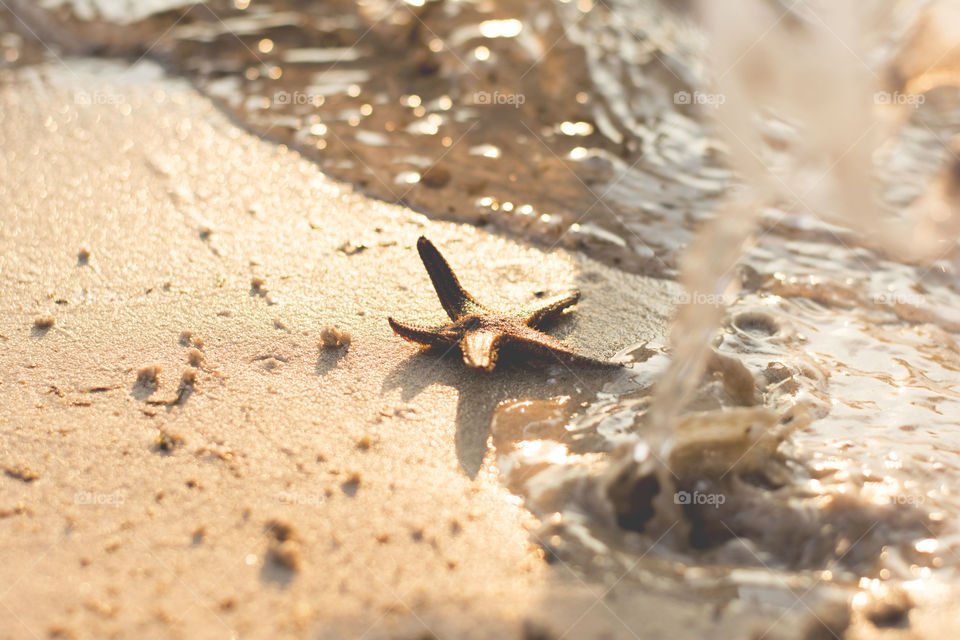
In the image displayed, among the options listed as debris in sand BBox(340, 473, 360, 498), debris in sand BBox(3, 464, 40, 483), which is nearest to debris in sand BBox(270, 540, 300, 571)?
debris in sand BBox(340, 473, 360, 498)

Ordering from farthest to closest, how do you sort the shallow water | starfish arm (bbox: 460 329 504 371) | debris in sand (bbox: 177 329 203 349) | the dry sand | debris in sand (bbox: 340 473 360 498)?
debris in sand (bbox: 177 329 203 349)
starfish arm (bbox: 460 329 504 371)
debris in sand (bbox: 340 473 360 498)
the shallow water
the dry sand

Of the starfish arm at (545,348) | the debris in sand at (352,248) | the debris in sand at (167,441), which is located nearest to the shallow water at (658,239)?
the starfish arm at (545,348)

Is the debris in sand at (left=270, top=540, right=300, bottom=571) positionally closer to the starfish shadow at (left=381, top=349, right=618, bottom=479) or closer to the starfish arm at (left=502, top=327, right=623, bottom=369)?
the starfish shadow at (left=381, top=349, right=618, bottom=479)

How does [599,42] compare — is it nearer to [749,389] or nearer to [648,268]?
[648,268]

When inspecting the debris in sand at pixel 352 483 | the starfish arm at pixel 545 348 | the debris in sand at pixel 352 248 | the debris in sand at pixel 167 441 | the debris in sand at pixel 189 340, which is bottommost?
the debris in sand at pixel 189 340

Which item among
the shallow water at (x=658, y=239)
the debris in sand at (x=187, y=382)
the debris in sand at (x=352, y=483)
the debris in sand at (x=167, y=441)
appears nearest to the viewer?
the shallow water at (x=658, y=239)

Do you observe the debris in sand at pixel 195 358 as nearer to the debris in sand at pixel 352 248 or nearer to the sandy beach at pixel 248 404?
the sandy beach at pixel 248 404

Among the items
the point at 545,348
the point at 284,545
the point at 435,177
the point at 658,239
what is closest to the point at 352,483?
the point at 284,545
